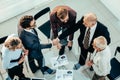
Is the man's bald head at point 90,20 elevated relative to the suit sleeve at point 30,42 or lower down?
elevated

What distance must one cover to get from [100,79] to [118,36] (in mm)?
1469

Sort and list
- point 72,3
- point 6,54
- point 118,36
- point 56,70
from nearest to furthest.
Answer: point 6,54
point 56,70
point 118,36
point 72,3

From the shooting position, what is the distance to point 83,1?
7449mm

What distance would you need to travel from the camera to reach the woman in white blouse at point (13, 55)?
507 centimetres

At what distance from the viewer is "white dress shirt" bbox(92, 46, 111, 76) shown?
16.2 ft

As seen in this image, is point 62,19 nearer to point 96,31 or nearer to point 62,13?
point 62,13

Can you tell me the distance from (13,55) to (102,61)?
1.62 m

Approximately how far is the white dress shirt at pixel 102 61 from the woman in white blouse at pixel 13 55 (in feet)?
4.54

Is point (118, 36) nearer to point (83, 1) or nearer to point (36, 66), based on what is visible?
point (83, 1)

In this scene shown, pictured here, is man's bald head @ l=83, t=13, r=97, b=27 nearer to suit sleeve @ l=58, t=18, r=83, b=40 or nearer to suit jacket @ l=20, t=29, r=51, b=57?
suit sleeve @ l=58, t=18, r=83, b=40

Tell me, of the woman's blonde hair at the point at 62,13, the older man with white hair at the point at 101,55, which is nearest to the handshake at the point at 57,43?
the woman's blonde hair at the point at 62,13

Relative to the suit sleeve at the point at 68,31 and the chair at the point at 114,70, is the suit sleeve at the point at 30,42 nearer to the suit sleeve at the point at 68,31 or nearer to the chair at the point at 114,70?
the suit sleeve at the point at 68,31

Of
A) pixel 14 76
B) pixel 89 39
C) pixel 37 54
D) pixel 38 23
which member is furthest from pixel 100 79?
pixel 38 23

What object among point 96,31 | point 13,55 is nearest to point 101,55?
point 96,31
